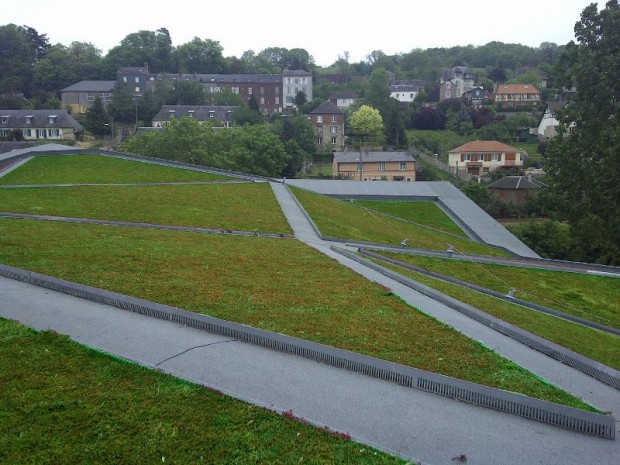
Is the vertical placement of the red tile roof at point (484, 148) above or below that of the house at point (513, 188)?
above

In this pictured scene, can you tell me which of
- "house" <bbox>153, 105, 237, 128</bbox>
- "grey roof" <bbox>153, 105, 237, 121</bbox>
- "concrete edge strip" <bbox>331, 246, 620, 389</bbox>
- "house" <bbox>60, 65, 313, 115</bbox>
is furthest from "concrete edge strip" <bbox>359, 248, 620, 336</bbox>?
"house" <bbox>60, 65, 313, 115</bbox>

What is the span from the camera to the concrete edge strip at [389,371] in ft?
20.6

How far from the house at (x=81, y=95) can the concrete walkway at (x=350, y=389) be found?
7097 centimetres

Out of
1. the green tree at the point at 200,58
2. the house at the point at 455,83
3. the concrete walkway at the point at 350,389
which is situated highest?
the green tree at the point at 200,58

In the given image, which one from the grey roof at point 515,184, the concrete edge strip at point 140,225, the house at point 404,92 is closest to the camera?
the concrete edge strip at point 140,225

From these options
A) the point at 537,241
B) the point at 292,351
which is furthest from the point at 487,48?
the point at 292,351

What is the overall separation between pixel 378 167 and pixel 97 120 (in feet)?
103

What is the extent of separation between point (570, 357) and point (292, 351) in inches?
160

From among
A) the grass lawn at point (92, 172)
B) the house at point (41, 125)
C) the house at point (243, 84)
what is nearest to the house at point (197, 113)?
the house at point (41, 125)

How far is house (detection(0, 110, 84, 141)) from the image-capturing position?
58.9 metres

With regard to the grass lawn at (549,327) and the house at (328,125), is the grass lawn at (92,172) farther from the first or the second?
the house at (328,125)

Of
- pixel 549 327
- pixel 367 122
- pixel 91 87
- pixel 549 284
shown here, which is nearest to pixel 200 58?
pixel 91 87

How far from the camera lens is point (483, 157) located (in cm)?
5584

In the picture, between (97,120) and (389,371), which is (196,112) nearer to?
(97,120)
